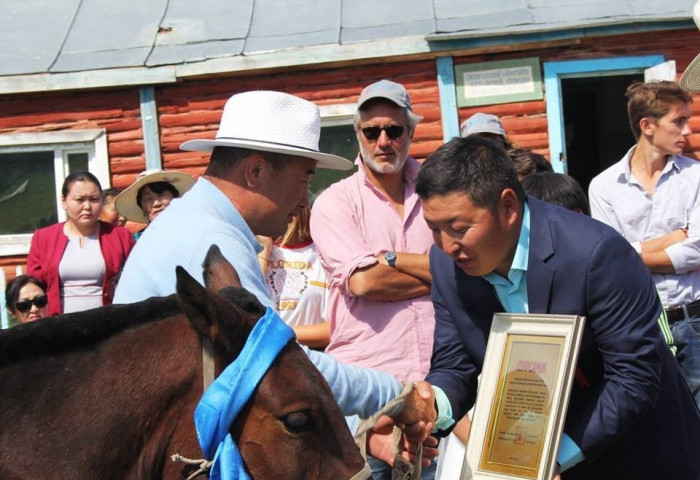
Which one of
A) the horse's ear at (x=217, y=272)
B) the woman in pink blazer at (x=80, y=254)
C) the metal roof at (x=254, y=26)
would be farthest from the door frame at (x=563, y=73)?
the horse's ear at (x=217, y=272)

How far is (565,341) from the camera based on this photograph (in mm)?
3145

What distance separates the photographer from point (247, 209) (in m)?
3.29

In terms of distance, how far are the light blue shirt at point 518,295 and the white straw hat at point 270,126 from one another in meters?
0.78

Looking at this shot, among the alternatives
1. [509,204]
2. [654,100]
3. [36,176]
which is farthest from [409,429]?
[36,176]

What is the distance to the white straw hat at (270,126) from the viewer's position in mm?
3301

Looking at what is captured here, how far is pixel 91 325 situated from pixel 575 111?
1299cm

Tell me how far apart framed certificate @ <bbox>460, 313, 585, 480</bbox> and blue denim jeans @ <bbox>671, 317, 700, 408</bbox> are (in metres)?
1.96

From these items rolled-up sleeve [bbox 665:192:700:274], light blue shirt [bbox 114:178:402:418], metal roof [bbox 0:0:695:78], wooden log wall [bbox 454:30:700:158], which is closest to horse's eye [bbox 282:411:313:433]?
light blue shirt [bbox 114:178:402:418]

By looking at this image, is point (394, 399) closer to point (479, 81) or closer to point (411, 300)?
point (411, 300)

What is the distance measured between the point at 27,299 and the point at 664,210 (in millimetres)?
4578

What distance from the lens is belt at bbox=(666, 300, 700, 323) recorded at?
5.21 meters

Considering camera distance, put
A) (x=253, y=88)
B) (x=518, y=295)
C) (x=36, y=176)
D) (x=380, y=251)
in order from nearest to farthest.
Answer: (x=518, y=295), (x=380, y=251), (x=253, y=88), (x=36, y=176)

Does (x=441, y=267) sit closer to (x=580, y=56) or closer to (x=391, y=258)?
(x=391, y=258)

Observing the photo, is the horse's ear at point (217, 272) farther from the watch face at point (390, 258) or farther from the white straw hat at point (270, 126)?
the watch face at point (390, 258)
